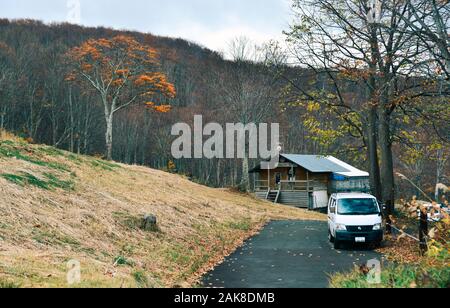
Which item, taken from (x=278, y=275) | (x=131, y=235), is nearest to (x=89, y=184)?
(x=131, y=235)

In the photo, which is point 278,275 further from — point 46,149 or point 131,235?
point 46,149

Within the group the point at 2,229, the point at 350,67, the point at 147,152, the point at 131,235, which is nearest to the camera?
the point at 2,229

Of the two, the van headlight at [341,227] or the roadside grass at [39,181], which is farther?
the van headlight at [341,227]

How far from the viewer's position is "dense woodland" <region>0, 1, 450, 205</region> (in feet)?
65.9

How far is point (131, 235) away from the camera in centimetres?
1487

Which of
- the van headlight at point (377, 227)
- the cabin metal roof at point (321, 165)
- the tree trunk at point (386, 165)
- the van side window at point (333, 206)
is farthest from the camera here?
the cabin metal roof at point (321, 165)

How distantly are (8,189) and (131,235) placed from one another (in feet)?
12.7

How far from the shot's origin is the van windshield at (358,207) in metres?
17.4

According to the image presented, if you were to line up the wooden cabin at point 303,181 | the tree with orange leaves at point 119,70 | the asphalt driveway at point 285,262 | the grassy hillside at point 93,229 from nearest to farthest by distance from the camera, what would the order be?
the grassy hillside at point 93,229 < the asphalt driveway at point 285,262 < the tree with orange leaves at point 119,70 < the wooden cabin at point 303,181

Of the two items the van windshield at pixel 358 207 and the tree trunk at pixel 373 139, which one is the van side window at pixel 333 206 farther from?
the tree trunk at pixel 373 139

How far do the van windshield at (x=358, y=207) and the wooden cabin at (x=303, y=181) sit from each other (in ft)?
98.7

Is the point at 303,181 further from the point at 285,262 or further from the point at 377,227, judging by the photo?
the point at 285,262

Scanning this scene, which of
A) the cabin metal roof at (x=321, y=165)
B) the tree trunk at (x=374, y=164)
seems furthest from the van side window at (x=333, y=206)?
the cabin metal roof at (x=321, y=165)

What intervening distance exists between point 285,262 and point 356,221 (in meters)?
3.98
